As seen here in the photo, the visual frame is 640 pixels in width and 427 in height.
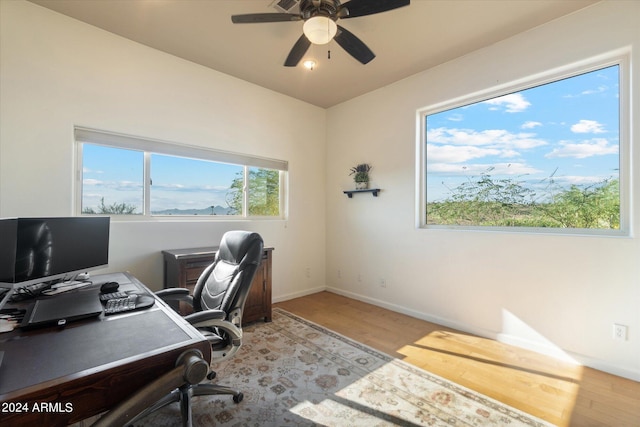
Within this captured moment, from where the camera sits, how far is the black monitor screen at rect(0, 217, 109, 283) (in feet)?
4.57

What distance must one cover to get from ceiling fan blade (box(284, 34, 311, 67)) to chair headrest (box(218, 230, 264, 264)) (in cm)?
152

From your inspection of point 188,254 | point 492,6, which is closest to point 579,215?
point 492,6

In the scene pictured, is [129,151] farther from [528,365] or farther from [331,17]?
[528,365]

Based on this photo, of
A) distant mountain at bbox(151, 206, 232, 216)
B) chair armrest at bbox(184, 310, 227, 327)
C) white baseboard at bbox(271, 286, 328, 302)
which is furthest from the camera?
white baseboard at bbox(271, 286, 328, 302)

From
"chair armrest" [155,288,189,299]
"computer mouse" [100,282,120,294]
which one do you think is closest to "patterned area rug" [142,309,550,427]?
"chair armrest" [155,288,189,299]

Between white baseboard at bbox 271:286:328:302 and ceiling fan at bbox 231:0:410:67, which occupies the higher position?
ceiling fan at bbox 231:0:410:67

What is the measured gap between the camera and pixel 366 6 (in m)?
1.83

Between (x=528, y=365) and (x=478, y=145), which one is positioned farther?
(x=478, y=145)

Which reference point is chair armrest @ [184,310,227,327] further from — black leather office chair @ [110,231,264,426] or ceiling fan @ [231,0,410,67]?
ceiling fan @ [231,0,410,67]

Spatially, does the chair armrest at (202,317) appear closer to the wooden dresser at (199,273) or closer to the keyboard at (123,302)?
the keyboard at (123,302)

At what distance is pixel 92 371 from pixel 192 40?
9.42 ft

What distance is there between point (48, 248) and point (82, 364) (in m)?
1.08

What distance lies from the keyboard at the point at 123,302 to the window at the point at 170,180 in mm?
1492

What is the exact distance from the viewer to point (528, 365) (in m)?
2.27
